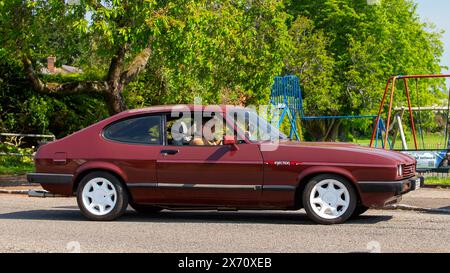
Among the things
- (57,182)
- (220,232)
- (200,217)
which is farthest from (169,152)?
(57,182)

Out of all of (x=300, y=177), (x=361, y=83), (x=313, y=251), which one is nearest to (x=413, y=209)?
(x=300, y=177)

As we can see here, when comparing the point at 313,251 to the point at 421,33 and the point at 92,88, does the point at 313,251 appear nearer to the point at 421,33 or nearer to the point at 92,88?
the point at 92,88

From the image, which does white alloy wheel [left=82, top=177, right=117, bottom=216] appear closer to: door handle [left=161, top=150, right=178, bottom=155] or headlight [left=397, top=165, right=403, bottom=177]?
door handle [left=161, top=150, right=178, bottom=155]

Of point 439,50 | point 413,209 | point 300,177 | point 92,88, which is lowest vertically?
point 413,209

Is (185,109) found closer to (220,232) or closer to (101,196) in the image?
(101,196)

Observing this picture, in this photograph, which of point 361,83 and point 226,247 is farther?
point 361,83

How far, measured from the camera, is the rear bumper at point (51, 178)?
10.4 m

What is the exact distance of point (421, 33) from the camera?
51.9m

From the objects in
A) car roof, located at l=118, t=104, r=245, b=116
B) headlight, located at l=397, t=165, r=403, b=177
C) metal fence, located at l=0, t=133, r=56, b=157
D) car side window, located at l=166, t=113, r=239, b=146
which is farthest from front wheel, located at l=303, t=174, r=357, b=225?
metal fence, located at l=0, t=133, r=56, b=157

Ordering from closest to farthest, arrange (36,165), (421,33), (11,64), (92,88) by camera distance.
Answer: (36,165)
(92,88)
(11,64)
(421,33)

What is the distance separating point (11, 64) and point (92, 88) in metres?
5.34

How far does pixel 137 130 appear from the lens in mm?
10414

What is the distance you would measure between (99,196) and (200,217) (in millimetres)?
1547

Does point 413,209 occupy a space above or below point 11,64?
below
